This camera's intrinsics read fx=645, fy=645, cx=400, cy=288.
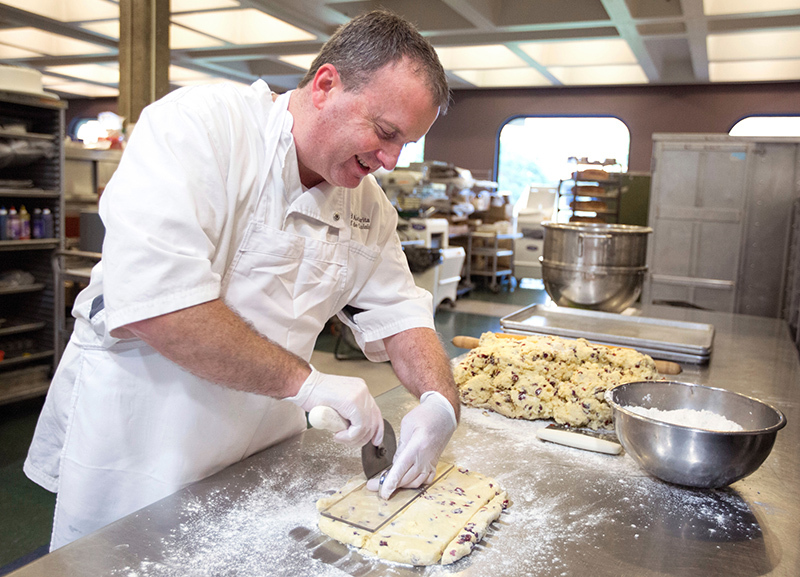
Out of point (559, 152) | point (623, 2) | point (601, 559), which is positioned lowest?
point (601, 559)

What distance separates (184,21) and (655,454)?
7.36 metres

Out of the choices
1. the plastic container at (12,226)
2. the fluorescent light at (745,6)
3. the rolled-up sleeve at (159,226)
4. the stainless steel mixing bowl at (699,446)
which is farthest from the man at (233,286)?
the fluorescent light at (745,6)

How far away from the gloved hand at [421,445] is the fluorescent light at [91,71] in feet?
33.6

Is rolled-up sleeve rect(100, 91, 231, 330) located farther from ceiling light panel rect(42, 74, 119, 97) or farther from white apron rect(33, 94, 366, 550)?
ceiling light panel rect(42, 74, 119, 97)

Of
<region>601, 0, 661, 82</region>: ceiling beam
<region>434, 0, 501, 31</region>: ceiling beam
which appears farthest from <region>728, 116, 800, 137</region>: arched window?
<region>434, 0, 501, 31</region>: ceiling beam

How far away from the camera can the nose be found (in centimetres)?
114

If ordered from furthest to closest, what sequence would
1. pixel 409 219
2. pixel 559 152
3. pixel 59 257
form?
pixel 559 152
pixel 409 219
pixel 59 257

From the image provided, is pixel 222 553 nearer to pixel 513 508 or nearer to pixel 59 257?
pixel 513 508

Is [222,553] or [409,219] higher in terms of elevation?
[409,219]

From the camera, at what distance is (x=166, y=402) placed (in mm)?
1186

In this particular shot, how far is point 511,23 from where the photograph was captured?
6699mm

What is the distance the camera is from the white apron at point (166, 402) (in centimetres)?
118

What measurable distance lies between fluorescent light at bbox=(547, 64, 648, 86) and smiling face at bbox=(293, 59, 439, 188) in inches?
332

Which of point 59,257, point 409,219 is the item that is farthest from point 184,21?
point 59,257
